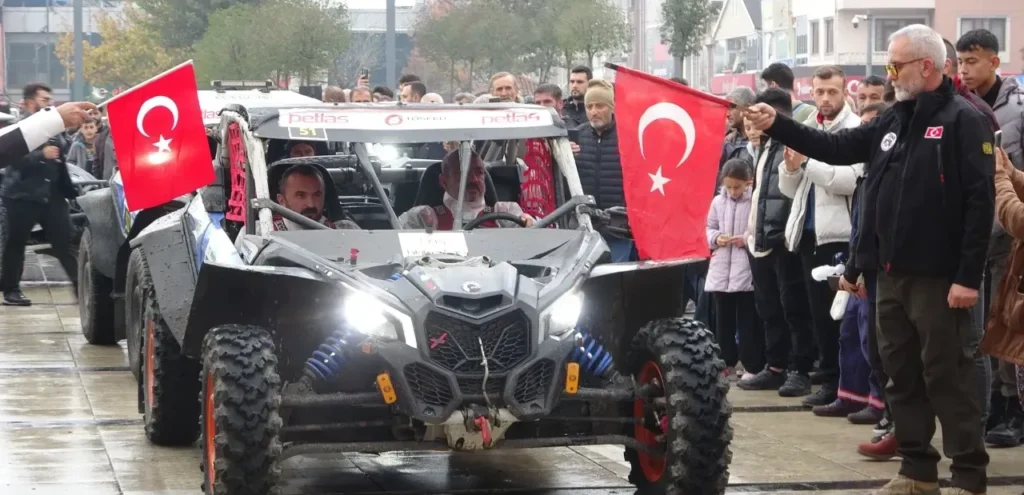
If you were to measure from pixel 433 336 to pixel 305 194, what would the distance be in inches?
69.7

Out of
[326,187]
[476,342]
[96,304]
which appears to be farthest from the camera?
[96,304]

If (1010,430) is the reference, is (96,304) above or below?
above

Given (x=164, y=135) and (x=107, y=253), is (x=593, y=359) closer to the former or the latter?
(x=164, y=135)

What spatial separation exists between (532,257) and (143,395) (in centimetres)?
271

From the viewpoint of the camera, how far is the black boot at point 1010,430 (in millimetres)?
8625

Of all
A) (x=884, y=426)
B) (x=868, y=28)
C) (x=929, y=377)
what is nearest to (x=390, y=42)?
(x=884, y=426)

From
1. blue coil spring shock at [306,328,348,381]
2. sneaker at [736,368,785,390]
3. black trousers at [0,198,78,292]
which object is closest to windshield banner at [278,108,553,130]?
blue coil spring shock at [306,328,348,381]

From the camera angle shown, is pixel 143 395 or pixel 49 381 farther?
pixel 49 381

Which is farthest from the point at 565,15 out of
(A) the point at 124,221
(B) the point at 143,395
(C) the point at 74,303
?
(B) the point at 143,395

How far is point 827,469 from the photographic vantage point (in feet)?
26.7

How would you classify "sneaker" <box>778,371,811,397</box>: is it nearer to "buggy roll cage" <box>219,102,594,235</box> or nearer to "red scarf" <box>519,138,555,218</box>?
"red scarf" <box>519,138,555,218</box>

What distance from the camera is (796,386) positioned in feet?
34.3

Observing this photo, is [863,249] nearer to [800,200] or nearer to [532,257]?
[532,257]

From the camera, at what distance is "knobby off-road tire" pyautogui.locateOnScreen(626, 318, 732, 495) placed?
6.72 metres
